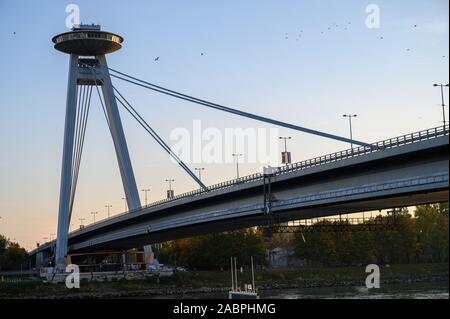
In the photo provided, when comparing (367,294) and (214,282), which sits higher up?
(214,282)

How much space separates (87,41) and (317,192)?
39810 mm

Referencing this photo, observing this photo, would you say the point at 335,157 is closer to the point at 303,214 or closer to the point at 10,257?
the point at 303,214

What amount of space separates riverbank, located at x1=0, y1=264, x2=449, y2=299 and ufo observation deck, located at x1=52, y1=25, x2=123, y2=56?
2404 centimetres

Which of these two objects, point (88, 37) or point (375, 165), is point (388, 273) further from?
point (375, 165)

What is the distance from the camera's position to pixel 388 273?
96938mm

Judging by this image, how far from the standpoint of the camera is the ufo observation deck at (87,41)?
80.2m

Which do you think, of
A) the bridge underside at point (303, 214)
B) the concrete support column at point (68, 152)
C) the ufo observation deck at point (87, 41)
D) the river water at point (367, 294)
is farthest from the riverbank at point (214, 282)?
the ufo observation deck at point (87, 41)

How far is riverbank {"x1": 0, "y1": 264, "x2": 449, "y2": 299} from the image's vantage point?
76750 millimetres

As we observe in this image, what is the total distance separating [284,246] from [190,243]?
3427 cm

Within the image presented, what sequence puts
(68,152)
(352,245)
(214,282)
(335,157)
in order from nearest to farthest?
(335,157) → (68,152) → (214,282) → (352,245)

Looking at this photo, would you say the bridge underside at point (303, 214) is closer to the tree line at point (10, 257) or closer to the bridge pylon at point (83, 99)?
the bridge pylon at point (83, 99)

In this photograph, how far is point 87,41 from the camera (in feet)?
264

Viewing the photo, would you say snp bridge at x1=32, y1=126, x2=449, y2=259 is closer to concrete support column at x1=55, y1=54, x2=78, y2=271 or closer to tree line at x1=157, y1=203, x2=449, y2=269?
concrete support column at x1=55, y1=54, x2=78, y2=271

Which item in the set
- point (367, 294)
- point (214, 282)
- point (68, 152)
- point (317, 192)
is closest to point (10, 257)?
point (214, 282)
